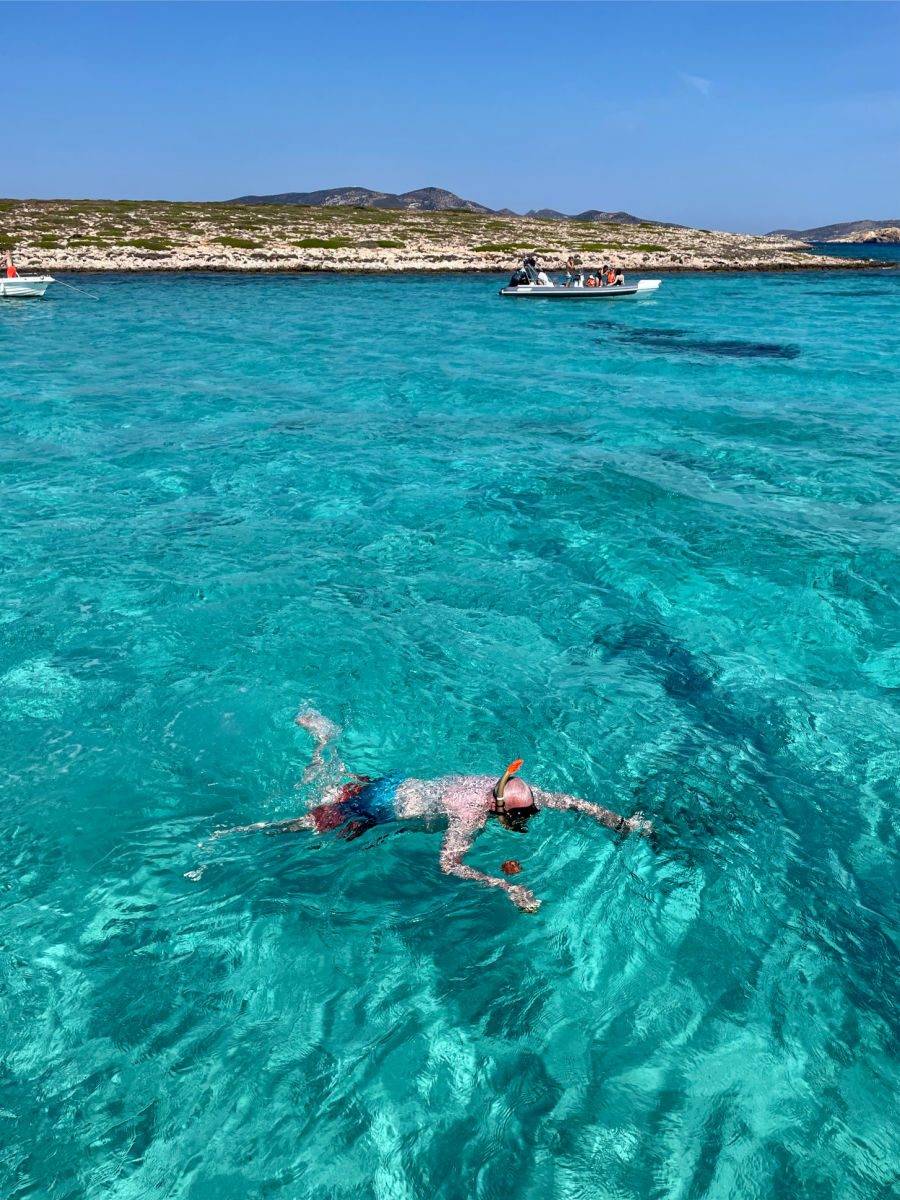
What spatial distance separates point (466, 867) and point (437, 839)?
26.9 inches

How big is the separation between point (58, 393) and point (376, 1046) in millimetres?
25653

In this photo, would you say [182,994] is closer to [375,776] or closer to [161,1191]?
[161,1191]

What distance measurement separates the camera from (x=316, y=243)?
76.6 m

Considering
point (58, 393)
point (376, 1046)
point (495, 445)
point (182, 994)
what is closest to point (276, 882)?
point (182, 994)

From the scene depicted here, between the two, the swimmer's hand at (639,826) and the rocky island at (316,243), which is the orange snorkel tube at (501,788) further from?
the rocky island at (316,243)

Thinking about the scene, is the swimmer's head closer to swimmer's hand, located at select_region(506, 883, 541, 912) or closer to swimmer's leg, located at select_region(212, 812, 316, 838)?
swimmer's hand, located at select_region(506, 883, 541, 912)

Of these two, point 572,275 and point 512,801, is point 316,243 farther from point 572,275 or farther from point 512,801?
point 512,801

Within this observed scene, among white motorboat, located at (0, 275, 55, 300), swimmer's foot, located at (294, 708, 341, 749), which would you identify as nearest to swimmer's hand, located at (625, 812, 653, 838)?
swimmer's foot, located at (294, 708, 341, 749)

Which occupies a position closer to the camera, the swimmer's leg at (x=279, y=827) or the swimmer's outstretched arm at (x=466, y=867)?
the swimmer's outstretched arm at (x=466, y=867)

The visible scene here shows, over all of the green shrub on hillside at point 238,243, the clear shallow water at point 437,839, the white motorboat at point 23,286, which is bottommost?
the clear shallow water at point 437,839

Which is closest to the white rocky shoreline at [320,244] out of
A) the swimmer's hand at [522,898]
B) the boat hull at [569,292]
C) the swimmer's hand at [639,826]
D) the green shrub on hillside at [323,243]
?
the green shrub on hillside at [323,243]

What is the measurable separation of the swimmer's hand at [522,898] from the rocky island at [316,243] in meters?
65.7

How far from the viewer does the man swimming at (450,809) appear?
726cm

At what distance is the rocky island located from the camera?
6581 centimetres
